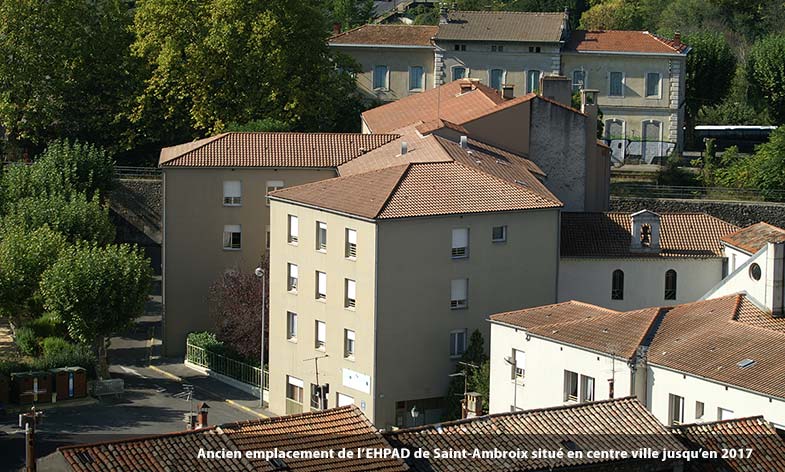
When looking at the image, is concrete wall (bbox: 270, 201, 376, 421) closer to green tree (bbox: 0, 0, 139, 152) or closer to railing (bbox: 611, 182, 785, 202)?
railing (bbox: 611, 182, 785, 202)

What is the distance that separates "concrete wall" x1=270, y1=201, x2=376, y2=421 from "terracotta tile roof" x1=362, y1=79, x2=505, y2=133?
1039cm

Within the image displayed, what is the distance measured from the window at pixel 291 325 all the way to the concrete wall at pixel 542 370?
866cm

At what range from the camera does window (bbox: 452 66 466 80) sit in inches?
3319

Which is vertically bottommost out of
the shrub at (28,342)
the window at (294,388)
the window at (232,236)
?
the window at (294,388)

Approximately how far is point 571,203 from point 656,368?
22.3 metres

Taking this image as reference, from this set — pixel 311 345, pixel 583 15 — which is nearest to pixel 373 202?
pixel 311 345

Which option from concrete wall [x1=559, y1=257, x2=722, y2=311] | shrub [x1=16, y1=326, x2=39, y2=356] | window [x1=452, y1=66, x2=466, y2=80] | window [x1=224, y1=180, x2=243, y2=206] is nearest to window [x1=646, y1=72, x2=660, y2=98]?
window [x1=452, y1=66, x2=466, y2=80]

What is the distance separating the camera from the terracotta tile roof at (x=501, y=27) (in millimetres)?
83812

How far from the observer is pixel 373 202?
54219mm

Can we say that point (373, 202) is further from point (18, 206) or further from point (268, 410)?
point (18, 206)

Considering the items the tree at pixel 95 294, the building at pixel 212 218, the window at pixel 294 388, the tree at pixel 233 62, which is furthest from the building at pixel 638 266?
the tree at pixel 233 62

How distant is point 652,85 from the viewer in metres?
84.2

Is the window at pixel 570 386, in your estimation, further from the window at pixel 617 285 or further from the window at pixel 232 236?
the window at pixel 232 236

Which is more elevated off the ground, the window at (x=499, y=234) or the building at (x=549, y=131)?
the building at (x=549, y=131)
